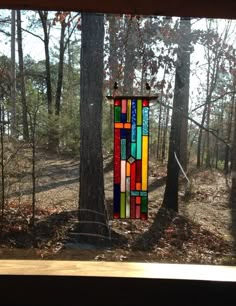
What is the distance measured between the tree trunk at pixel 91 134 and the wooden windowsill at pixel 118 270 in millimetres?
2315

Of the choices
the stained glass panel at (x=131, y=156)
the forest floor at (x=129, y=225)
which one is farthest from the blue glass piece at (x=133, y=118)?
the forest floor at (x=129, y=225)

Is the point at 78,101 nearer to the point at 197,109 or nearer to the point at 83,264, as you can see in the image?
the point at 197,109

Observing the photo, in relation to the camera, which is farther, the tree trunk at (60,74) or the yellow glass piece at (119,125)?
the tree trunk at (60,74)

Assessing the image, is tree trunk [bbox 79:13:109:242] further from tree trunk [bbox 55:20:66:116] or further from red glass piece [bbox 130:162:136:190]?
red glass piece [bbox 130:162:136:190]

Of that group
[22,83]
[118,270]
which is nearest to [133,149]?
[118,270]

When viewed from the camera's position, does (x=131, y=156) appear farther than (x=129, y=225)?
No

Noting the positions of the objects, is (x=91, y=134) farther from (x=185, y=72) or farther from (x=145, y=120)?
(x=145, y=120)

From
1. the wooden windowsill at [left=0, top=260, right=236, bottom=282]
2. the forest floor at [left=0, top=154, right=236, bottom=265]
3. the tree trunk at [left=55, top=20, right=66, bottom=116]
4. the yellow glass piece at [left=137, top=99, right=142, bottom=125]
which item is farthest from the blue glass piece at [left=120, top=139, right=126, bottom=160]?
the tree trunk at [left=55, top=20, right=66, bottom=116]

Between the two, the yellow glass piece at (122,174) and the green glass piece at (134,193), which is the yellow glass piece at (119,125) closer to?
the yellow glass piece at (122,174)

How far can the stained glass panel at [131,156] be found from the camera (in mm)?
1606

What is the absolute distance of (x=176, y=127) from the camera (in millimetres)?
3982

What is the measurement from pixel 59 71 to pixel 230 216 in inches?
97.5

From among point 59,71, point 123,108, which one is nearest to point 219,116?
point 59,71

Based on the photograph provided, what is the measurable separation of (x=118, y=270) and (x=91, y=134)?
251cm
